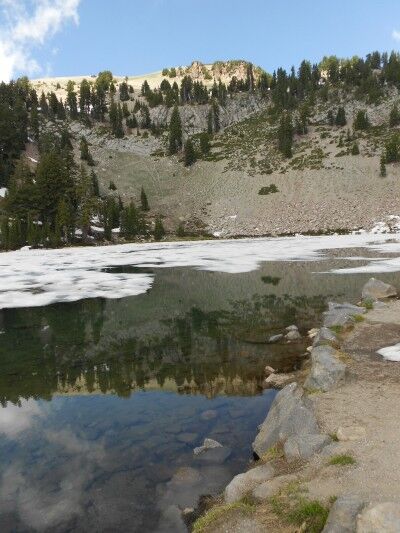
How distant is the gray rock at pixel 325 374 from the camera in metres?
9.43

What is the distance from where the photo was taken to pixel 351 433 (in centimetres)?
704

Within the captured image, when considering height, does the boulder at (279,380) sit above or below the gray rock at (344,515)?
below

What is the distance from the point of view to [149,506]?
6527 mm

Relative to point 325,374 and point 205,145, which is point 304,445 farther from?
point 205,145

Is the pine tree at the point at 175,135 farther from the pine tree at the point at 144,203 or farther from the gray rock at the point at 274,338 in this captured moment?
the gray rock at the point at 274,338

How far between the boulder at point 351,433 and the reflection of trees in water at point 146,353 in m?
4.20

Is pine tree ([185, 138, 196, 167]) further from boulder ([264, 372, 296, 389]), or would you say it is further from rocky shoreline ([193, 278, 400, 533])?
rocky shoreline ([193, 278, 400, 533])

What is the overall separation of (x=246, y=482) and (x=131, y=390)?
5769mm

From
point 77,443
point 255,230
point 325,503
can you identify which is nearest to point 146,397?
point 77,443

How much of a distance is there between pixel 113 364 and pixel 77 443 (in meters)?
4.86

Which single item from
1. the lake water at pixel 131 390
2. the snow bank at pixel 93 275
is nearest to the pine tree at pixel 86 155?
the snow bank at pixel 93 275

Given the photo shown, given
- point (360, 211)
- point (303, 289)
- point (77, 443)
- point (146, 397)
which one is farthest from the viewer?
point (360, 211)

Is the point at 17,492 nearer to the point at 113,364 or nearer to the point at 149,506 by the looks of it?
the point at 149,506

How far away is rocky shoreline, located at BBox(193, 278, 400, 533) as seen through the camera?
15.3ft
